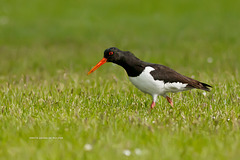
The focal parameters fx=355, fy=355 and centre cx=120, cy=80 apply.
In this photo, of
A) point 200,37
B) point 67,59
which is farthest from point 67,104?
point 200,37

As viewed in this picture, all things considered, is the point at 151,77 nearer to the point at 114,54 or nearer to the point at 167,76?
the point at 167,76

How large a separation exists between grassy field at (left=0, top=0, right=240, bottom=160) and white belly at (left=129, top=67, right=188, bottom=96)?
327 millimetres

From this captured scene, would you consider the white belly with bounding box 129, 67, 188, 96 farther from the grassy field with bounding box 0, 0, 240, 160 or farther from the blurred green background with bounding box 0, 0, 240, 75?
the blurred green background with bounding box 0, 0, 240, 75

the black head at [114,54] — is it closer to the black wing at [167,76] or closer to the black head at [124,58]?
the black head at [124,58]

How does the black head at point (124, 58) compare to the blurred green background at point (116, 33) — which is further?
the blurred green background at point (116, 33)

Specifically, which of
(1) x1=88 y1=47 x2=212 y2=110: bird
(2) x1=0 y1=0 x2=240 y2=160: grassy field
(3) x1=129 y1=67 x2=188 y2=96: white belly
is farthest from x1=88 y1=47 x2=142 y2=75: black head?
(2) x1=0 y1=0 x2=240 y2=160: grassy field

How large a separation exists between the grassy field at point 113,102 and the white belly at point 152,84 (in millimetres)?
327

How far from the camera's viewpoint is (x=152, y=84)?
634 centimetres

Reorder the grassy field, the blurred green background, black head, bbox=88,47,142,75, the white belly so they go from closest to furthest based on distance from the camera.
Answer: the grassy field < the white belly < black head, bbox=88,47,142,75 < the blurred green background

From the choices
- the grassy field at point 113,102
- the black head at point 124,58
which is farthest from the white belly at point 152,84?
the grassy field at point 113,102

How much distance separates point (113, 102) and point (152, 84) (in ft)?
2.88

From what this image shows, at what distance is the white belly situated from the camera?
6344 mm

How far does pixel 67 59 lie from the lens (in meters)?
14.0

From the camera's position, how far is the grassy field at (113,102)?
4227 mm
